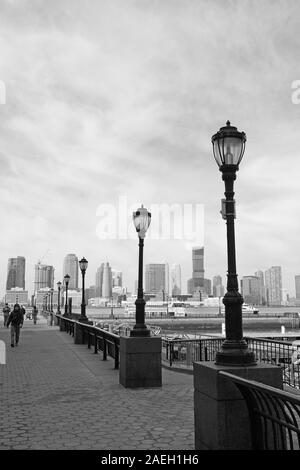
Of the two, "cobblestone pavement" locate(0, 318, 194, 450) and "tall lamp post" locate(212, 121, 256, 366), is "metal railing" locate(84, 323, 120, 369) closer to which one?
"cobblestone pavement" locate(0, 318, 194, 450)

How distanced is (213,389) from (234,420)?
38cm

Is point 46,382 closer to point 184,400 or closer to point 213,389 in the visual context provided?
point 184,400

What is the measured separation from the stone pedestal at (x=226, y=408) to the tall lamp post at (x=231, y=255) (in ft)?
0.68

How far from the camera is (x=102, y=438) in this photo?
6363 mm

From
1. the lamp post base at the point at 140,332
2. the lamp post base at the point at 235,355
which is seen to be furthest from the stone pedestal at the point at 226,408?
the lamp post base at the point at 140,332

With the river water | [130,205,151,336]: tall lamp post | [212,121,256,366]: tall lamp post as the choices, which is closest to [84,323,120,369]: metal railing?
[130,205,151,336]: tall lamp post

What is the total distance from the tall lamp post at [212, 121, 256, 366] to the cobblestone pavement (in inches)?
61.6

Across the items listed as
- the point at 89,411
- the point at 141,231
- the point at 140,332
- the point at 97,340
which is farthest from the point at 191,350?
the point at 89,411

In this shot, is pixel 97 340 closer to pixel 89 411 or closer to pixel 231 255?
pixel 89 411

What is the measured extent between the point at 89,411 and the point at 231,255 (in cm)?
423

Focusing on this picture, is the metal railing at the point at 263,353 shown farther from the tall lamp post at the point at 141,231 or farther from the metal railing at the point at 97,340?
the tall lamp post at the point at 141,231

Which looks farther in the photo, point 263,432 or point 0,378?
point 0,378

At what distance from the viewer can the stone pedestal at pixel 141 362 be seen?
10516 mm
